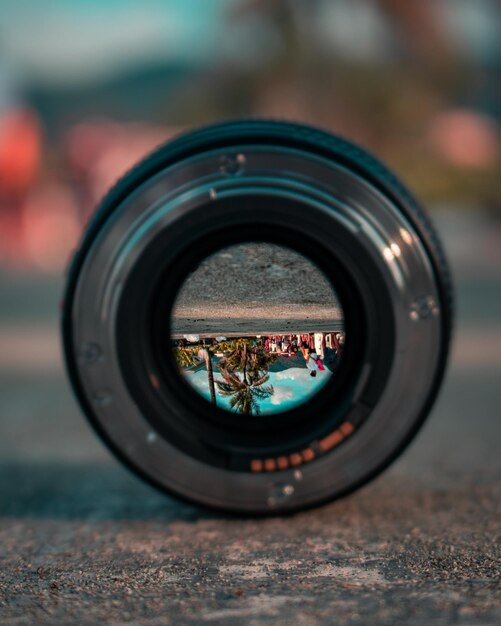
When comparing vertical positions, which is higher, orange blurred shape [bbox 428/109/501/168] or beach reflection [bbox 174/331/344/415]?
orange blurred shape [bbox 428/109/501/168]

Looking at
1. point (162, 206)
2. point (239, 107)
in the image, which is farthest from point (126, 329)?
point (239, 107)

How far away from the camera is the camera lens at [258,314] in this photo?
1.79m

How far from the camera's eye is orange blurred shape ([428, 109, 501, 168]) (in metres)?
30.5

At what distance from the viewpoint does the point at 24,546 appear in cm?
188

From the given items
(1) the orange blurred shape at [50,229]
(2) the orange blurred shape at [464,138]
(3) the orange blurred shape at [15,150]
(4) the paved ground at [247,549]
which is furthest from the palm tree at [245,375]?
(2) the orange blurred shape at [464,138]

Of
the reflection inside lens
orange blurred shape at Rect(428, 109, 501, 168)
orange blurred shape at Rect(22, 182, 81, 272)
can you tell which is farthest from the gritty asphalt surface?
orange blurred shape at Rect(428, 109, 501, 168)

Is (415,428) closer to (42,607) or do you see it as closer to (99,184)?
(42,607)

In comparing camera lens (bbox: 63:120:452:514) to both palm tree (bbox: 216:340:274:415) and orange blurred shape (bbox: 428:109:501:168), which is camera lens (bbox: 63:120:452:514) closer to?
palm tree (bbox: 216:340:274:415)

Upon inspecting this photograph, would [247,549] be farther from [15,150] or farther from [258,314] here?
[15,150]

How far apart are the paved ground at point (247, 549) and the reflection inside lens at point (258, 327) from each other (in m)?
0.28

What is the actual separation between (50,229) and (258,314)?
39.8 ft

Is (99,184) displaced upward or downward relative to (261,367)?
upward

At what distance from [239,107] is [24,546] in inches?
1216

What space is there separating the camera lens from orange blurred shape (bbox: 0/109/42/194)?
9.59 m
